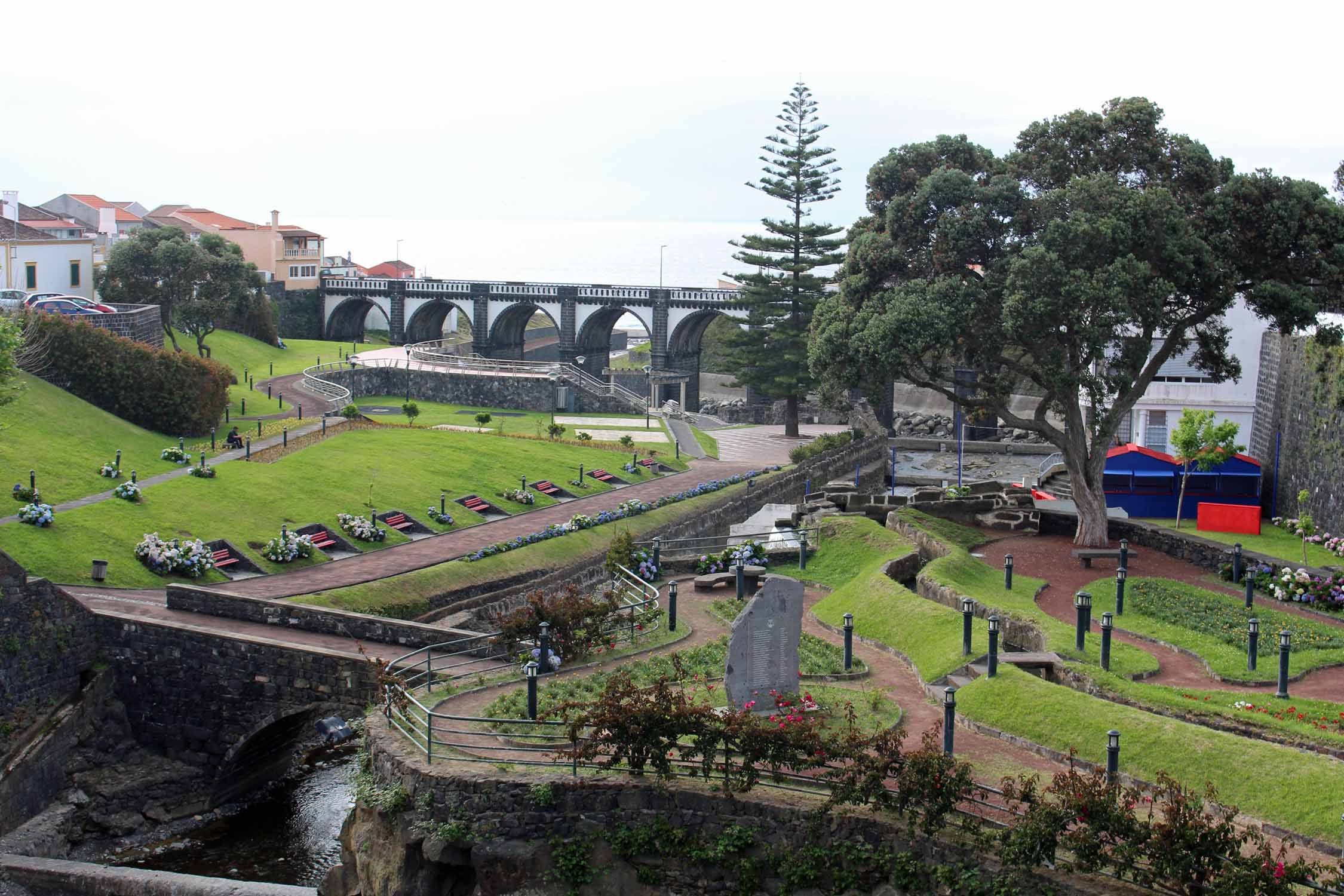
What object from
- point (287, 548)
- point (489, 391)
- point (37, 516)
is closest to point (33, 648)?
point (37, 516)

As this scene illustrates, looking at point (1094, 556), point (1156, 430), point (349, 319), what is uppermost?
point (349, 319)

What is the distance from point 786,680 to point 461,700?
4862 millimetres

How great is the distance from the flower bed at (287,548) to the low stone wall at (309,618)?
14.3 ft

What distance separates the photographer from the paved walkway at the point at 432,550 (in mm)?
30875

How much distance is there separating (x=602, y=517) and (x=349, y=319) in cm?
6178

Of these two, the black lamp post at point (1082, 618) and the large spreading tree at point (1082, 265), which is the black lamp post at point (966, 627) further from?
the large spreading tree at point (1082, 265)

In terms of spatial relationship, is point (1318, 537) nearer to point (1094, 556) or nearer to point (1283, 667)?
point (1094, 556)

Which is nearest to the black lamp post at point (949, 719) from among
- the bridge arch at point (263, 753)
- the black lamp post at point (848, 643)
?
the black lamp post at point (848, 643)

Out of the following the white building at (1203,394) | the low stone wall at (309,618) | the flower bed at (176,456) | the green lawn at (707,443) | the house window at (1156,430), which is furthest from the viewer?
the green lawn at (707,443)

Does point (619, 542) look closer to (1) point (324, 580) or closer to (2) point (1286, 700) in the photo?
(1) point (324, 580)

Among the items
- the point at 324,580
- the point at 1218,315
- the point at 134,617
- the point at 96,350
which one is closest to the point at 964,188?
the point at 1218,315

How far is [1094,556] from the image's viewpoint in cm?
3119

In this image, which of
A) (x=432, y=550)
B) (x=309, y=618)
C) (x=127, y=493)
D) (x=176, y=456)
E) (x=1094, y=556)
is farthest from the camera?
(x=176, y=456)

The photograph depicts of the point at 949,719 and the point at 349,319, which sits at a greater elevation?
the point at 349,319
